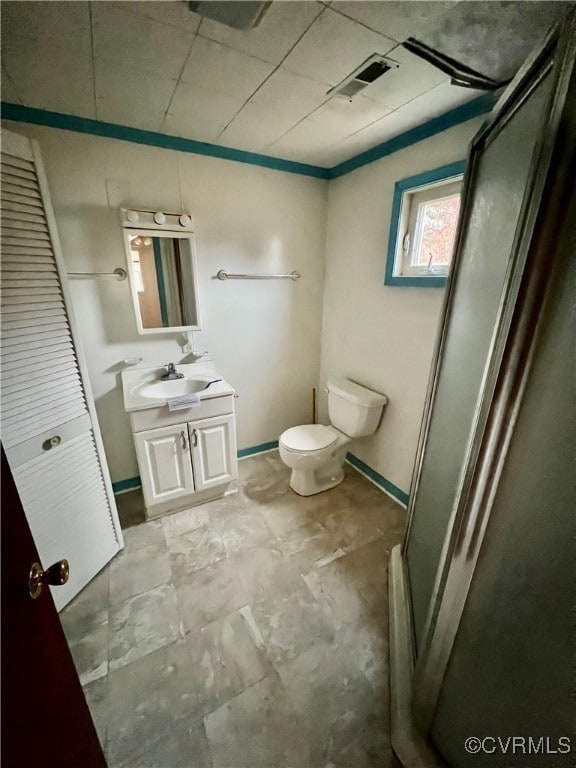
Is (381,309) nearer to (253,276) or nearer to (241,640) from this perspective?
(253,276)

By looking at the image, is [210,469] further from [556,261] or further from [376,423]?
[556,261]

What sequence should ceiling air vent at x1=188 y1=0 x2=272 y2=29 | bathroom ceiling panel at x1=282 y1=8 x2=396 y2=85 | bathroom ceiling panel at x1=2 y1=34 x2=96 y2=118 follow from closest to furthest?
ceiling air vent at x1=188 y1=0 x2=272 y2=29 → bathroom ceiling panel at x1=282 y1=8 x2=396 y2=85 → bathroom ceiling panel at x1=2 y1=34 x2=96 y2=118

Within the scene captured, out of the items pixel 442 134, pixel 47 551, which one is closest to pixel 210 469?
pixel 47 551

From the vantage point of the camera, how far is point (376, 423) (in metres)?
2.13

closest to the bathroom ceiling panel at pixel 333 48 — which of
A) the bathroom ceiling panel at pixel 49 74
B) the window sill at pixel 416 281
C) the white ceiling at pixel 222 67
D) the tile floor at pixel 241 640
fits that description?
the white ceiling at pixel 222 67

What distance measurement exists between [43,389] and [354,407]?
1.74 meters

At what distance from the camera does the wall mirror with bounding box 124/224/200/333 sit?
5.97 feet

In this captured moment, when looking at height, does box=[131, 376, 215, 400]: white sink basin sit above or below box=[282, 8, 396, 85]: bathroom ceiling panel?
below

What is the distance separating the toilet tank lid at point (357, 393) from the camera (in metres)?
2.03

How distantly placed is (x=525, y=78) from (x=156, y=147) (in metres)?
1.82

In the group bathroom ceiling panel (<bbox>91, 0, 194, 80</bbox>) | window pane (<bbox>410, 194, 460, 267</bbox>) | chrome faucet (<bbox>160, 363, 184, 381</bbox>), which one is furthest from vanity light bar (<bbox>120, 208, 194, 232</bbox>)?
window pane (<bbox>410, 194, 460, 267</bbox>)

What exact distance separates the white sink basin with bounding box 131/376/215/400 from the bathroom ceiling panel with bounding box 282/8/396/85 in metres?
1.61

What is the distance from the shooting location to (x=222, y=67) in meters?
1.12

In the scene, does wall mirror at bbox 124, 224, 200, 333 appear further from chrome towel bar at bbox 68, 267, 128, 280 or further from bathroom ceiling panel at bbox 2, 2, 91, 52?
bathroom ceiling panel at bbox 2, 2, 91, 52
